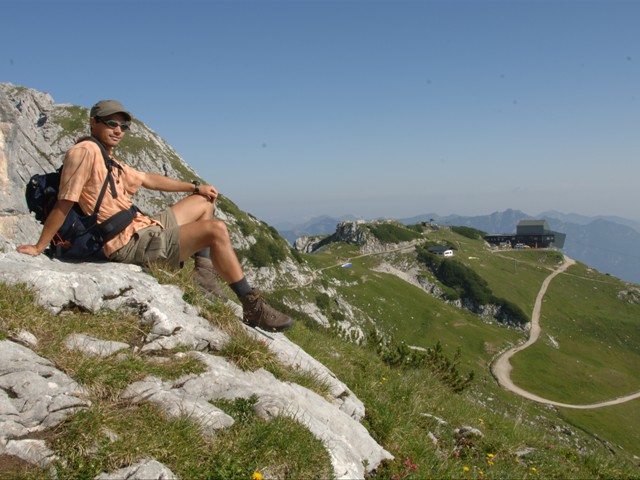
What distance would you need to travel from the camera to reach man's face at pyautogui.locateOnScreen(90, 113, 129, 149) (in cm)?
772

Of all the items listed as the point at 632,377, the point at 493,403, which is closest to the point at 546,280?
the point at 632,377

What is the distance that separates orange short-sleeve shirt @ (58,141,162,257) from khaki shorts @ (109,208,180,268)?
130 mm

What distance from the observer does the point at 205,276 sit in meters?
9.26

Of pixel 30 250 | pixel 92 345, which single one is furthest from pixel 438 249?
pixel 92 345

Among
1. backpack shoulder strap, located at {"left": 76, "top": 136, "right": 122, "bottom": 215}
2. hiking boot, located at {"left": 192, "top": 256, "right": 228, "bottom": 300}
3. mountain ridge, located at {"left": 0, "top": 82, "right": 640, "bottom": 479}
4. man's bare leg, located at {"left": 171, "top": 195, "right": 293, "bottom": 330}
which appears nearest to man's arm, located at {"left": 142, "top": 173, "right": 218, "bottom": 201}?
man's bare leg, located at {"left": 171, "top": 195, "right": 293, "bottom": 330}

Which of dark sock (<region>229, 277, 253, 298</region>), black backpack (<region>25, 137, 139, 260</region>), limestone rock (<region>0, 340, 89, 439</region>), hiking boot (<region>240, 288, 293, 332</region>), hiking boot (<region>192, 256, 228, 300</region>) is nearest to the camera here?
limestone rock (<region>0, 340, 89, 439</region>)

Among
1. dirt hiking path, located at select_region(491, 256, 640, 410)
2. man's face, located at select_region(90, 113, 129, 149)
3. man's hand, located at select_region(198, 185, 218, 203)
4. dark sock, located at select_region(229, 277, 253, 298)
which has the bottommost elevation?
dirt hiking path, located at select_region(491, 256, 640, 410)

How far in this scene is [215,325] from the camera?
25.1 feet

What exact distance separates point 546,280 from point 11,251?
172417 mm

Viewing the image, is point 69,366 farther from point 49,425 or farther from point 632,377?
point 632,377

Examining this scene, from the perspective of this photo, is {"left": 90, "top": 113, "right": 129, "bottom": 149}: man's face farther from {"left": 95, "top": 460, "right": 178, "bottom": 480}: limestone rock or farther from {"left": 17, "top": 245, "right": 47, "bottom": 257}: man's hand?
{"left": 95, "top": 460, "right": 178, "bottom": 480}: limestone rock

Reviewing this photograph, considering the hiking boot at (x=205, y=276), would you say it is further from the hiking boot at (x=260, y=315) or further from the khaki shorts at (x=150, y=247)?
the hiking boot at (x=260, y=315)

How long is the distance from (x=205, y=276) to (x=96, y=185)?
2823 mm

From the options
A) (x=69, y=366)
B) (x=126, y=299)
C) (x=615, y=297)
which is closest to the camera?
(x=69, y=366)
